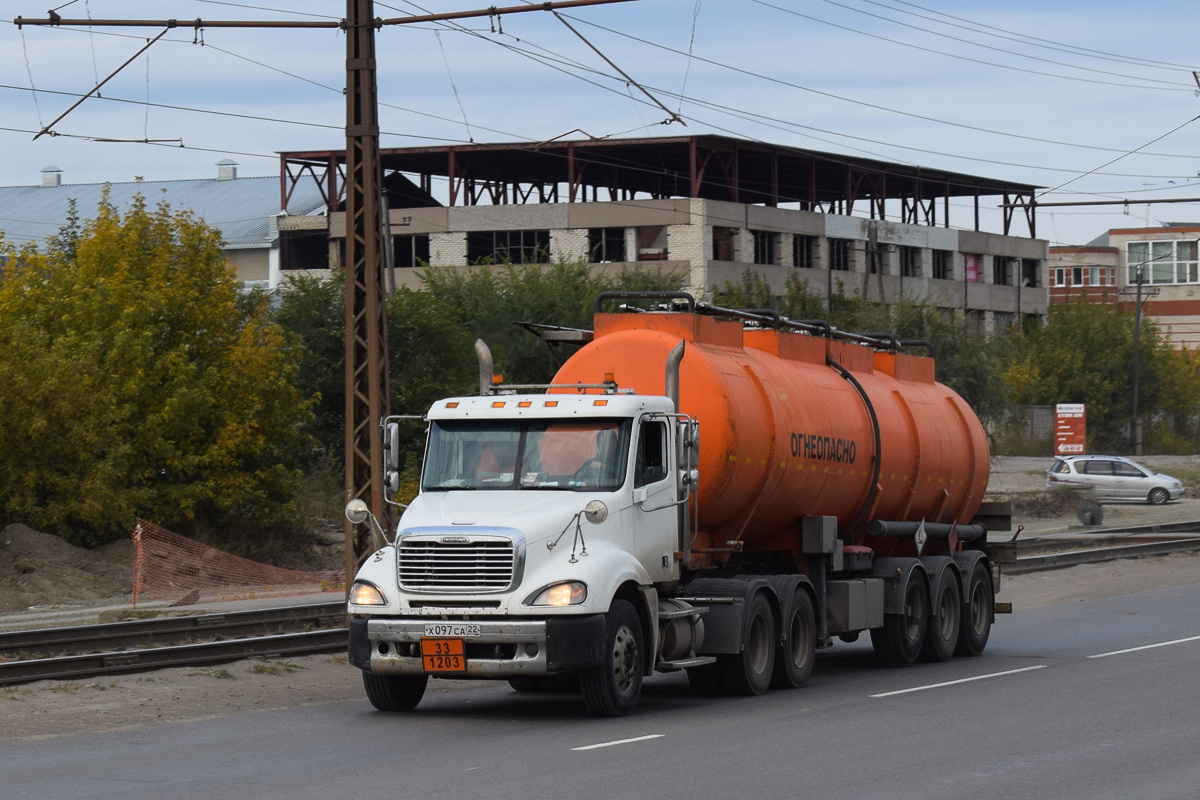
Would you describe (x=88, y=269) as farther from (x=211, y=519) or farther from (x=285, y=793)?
(x=285, y=793)

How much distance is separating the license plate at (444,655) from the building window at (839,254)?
73.6m

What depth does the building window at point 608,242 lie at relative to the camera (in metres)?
77.4

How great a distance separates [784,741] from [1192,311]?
124m

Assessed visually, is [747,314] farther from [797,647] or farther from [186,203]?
[186,203]

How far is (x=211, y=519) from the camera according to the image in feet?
124

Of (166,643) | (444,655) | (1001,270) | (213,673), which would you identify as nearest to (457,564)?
(444,655)

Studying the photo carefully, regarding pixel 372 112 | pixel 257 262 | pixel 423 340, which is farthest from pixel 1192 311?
pixel 372 112

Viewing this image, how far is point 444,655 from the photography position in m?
12.6

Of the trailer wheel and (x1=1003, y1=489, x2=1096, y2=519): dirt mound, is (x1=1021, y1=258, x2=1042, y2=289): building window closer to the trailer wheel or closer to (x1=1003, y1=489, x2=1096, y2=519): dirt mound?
(x1=1003, y1=489, x2=1096, y2=519): dirt mound

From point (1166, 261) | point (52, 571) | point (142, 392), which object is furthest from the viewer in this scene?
point (1166, 261)

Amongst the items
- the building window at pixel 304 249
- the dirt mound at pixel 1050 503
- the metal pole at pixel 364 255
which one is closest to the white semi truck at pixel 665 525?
the metal pole at pixel 364 255

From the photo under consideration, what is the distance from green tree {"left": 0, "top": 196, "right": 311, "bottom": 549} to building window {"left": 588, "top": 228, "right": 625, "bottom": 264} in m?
38.3

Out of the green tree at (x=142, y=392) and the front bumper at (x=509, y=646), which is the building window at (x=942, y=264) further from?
the front bumper at (x=509, y=646)

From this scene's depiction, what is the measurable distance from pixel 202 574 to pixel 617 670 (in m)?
20.8
